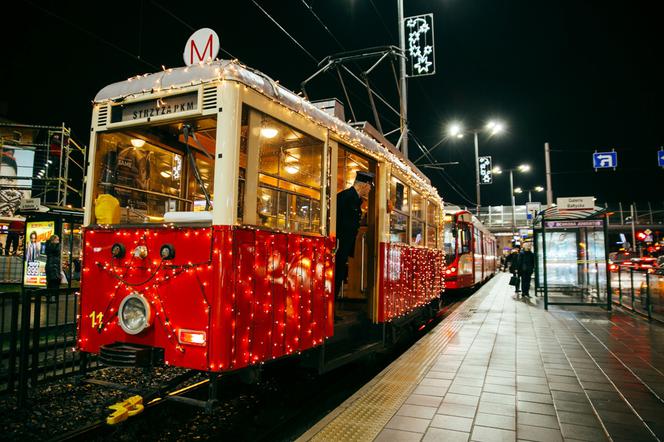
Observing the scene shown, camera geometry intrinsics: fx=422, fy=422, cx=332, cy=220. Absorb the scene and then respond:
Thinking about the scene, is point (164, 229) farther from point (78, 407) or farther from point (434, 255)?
point (434, 255)

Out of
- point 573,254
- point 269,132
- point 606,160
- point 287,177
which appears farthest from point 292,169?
point 606,160

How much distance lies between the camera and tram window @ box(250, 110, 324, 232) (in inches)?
149

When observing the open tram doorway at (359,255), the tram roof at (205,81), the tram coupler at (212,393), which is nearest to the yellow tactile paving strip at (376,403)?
the tram coupler at (212,393)

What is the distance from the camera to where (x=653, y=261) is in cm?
1767

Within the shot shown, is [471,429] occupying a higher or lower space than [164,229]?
lower

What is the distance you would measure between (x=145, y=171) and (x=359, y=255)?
3463 millimetres

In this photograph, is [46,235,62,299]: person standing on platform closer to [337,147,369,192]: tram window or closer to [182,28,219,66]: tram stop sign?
[182,28,219,66]: tram stop sign

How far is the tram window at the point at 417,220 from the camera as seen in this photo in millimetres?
7590

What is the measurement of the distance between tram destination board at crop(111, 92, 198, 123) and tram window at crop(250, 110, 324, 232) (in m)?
0.54

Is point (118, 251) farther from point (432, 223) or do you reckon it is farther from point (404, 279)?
point (432, 223)

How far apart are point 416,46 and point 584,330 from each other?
35.3 ft

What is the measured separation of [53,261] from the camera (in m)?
10.1

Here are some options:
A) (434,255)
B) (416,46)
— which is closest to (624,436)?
(434,255)

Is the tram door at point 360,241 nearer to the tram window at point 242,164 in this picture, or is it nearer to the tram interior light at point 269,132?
the tram interior light at point 269,132
